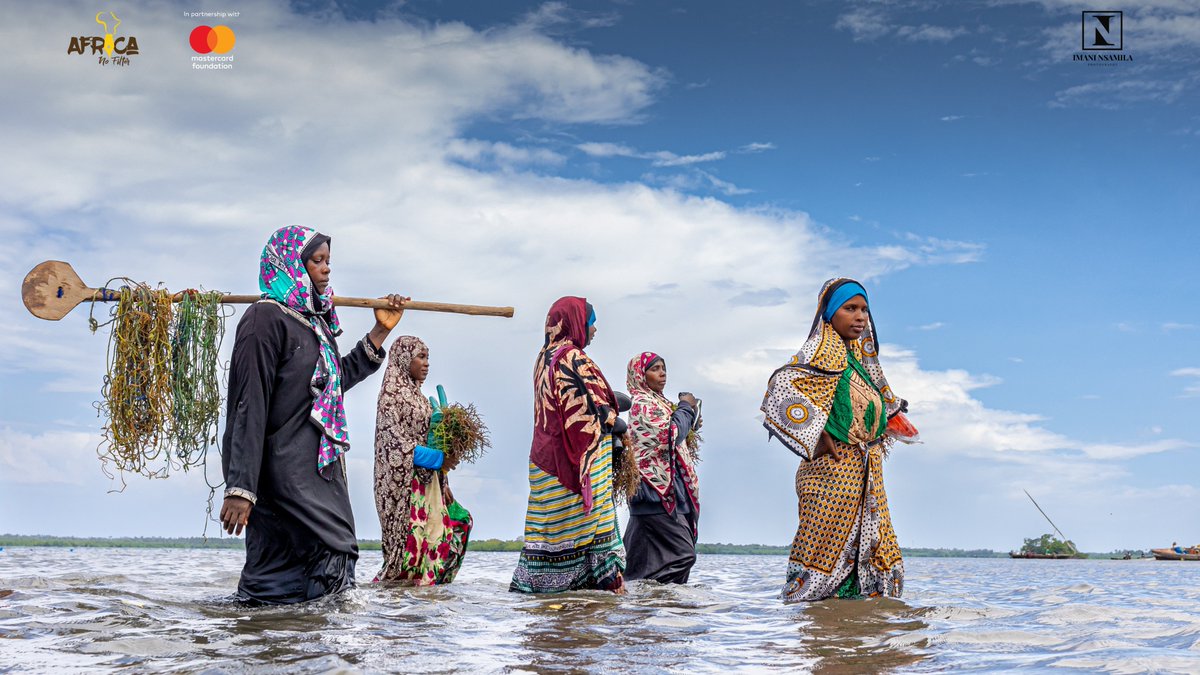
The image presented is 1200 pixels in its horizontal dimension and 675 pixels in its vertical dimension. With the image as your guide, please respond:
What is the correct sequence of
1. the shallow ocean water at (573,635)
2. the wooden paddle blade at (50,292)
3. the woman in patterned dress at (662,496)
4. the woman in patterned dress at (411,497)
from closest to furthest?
the shallow ocean water at (573,635) < the wooden paddle blade at (50,292) < the woman in patterned dress at (662,496) < the woman in patterned dress at (411,497)

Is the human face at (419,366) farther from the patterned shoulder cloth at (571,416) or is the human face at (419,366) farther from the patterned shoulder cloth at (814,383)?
the patterned shoulder cloth at (814,383)

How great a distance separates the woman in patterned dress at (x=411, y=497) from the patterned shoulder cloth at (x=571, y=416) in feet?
6.56

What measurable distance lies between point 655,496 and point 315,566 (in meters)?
4.09

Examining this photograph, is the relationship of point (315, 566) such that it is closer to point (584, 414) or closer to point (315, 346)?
point (315, 346)

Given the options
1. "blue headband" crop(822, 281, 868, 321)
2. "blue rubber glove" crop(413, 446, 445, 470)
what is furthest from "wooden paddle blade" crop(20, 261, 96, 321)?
"blue headband" crop(822, 281, 868, 321)

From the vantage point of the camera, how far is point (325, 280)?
18.7 ft

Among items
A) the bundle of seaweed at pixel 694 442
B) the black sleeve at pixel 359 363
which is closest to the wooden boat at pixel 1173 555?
the bundle of seaweed at pixel 694 442

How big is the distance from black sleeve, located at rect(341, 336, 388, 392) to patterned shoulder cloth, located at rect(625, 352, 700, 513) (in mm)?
3334

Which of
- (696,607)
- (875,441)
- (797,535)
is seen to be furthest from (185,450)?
(875,441)

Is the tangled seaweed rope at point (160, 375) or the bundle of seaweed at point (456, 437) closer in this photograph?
the tangled seaweed rope at point (160, 375)

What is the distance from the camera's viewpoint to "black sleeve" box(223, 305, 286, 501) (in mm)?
5094

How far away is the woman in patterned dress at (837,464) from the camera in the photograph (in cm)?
665

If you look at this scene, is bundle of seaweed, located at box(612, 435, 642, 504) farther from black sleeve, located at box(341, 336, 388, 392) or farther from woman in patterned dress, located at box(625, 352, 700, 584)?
black sleeve, located at box(341, 336, 388, 392)

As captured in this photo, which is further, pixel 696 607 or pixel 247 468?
pixel 696 607
